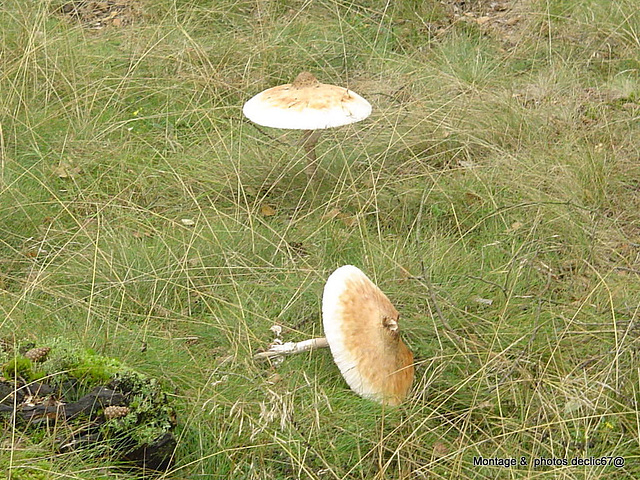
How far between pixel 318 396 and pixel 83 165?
2.60 meters

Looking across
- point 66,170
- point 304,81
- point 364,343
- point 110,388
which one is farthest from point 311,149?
point 110,388

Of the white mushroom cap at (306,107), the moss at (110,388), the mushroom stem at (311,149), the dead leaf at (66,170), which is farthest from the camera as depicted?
the dead leaf at (66,170)

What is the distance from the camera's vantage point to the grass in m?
2.76

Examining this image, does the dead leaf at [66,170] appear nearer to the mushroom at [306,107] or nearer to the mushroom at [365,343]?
the mushroom at [306,107]

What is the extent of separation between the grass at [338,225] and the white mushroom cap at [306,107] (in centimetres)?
32

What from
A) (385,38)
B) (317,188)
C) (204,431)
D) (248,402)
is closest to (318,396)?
(248,402)

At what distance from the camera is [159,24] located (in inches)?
245

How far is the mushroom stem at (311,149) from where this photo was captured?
4492 mm

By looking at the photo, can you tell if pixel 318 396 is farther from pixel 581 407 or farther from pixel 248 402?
pixel 581 407

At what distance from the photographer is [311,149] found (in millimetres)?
4520

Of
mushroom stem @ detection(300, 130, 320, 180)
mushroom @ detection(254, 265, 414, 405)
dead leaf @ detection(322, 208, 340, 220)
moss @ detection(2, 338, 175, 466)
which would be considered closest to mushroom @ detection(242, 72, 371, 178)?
mushroom stem @ detection(300, 130, 320, 180)

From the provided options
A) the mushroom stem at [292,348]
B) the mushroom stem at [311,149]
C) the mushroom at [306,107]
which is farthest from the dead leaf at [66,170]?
the mushroom stem at [292,348]

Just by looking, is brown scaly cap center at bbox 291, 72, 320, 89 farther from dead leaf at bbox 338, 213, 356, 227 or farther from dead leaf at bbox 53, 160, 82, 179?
dead leaf at bbox 53, 160, 82, 179

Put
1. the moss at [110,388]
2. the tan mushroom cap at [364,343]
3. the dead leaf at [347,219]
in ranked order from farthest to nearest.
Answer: the dead leaf at [347,219] → the tan mushroom cap at [364,343] → the moss at [110,388]
